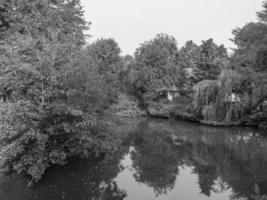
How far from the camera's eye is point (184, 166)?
29.5 ft

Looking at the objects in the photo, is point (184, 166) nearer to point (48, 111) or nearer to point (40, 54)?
point (48, 111)

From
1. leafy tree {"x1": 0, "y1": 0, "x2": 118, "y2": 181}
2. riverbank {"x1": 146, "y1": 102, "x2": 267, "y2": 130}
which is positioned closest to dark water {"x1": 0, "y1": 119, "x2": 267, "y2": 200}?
leafy tree {"x1": 0, "y1": 0, "x2": 118, "y2": 181}

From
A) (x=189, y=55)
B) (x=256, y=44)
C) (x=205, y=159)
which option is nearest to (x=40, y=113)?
(x=205, y=159)

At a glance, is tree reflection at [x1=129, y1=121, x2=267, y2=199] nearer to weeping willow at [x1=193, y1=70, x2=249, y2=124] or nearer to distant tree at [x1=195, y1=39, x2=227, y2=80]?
weeping willow at [x1=193, y1=70, x2=249, y2=124]

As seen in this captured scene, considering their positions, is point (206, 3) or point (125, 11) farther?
point (125, 11)

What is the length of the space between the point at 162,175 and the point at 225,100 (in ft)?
36.4

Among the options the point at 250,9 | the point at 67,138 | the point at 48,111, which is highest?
the point at 250,9

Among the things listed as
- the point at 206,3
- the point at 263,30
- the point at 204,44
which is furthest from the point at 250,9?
the point at 263,30

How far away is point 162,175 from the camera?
26.1ft

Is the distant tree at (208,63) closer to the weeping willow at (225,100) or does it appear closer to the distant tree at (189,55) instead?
the distant tree at (189,55)

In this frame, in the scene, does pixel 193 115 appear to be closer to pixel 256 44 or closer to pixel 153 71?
pixel 153 71

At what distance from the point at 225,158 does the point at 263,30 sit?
6.07 metres

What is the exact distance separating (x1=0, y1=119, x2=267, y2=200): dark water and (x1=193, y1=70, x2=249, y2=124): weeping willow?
4.28 meters

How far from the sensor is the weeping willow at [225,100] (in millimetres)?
16734
